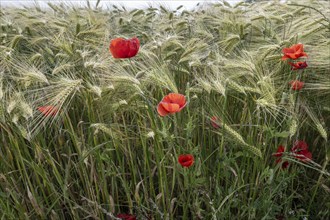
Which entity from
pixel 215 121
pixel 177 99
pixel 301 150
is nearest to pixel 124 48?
pixel 177 99

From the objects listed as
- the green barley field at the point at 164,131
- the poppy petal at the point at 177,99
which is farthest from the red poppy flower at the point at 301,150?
the poppy petal at the point at 177,99

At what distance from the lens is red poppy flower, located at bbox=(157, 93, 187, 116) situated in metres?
1.28

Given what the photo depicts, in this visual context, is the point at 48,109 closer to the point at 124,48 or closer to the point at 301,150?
the point at 124,48

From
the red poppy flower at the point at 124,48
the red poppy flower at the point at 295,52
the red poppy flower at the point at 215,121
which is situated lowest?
the red poppy flower at the point at 215,121

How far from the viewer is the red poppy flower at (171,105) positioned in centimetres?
128

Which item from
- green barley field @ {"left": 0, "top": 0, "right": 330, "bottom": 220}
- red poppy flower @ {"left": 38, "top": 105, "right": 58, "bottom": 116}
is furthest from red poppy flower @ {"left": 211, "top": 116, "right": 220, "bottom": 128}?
red poppy flower @ {"left": 38, "top": 105, "right": 58, "bottom": 116}

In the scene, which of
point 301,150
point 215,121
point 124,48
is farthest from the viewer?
point 301,150

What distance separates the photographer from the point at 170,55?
70.9 inches

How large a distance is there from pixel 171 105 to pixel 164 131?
0.10 m

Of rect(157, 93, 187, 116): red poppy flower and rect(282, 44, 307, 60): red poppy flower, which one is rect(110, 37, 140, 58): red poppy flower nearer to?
rect(157, 93, 187, 116): red poppy flower

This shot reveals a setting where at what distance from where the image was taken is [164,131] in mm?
1337

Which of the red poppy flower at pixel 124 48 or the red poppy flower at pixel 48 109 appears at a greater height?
the red poppy flower at pixel 124 48

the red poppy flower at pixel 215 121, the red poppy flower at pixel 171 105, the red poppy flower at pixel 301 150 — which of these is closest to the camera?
the red poppy flower at pixel 171 105

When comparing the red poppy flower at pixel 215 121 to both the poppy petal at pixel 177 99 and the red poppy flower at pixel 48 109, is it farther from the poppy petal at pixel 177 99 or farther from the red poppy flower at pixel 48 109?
the red poppy flower at pixel 48 109
